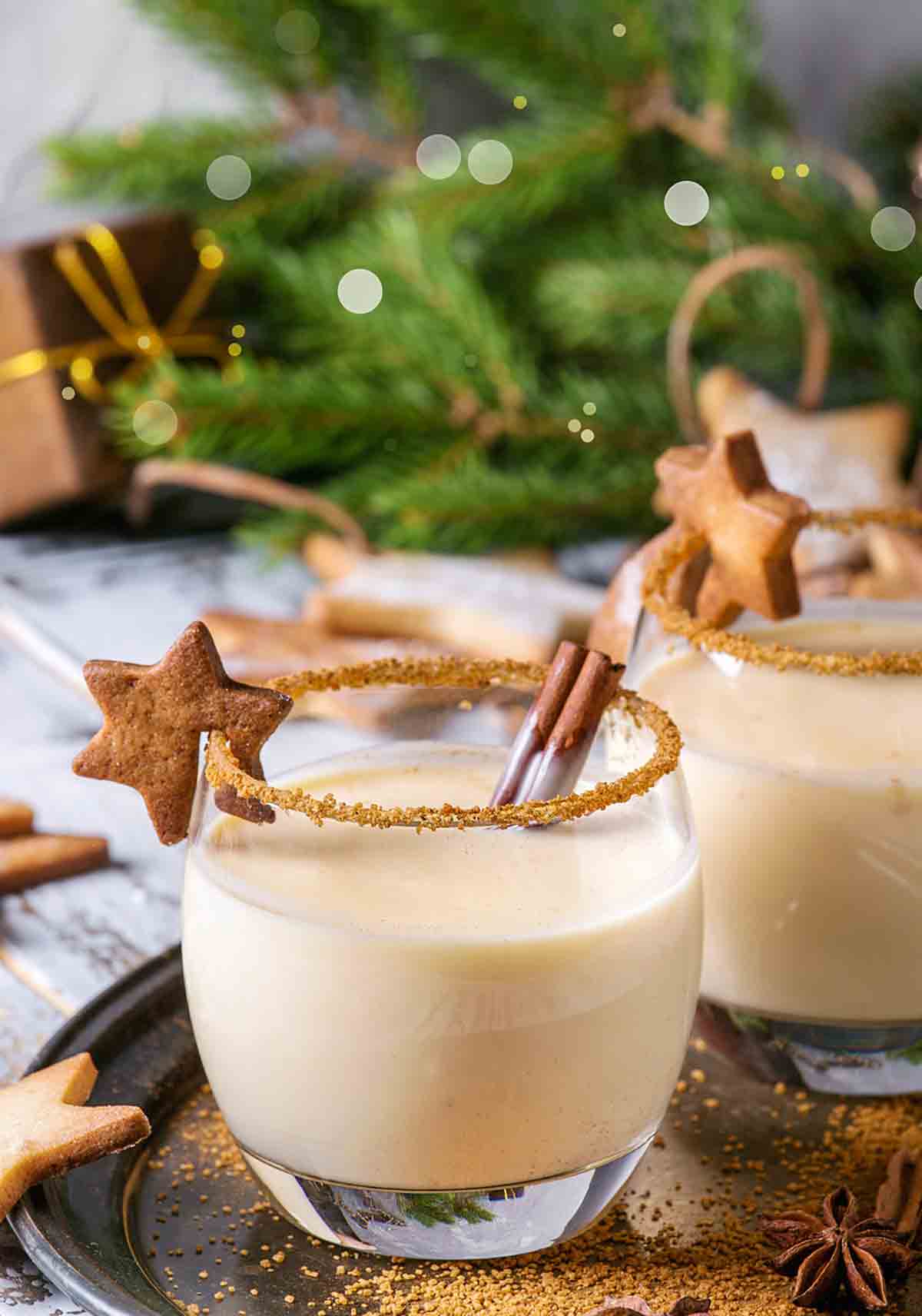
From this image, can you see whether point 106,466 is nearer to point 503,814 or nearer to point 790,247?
point 790,247

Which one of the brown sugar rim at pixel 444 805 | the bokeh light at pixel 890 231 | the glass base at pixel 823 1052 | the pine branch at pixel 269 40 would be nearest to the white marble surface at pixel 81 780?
the brown sugar rim at pixel 444 805

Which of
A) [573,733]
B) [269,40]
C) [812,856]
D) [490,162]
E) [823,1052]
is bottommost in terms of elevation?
[823,1052]

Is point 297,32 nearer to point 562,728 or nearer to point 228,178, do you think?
point 228,178

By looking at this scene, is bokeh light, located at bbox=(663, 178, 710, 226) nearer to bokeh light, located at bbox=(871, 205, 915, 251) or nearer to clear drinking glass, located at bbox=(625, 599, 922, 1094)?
bokeh light, located at bbox=(871, 205, 915, 251)

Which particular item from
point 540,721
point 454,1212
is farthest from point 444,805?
point 454,1212

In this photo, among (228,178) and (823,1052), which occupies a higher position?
(228,178)

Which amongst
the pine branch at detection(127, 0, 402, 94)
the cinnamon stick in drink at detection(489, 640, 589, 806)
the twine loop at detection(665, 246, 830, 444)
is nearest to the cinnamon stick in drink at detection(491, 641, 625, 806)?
the cinnamon stick in drink at detection(489, 640, 589, 806)

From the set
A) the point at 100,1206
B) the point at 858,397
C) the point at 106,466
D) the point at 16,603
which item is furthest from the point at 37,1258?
the point at 858,397
